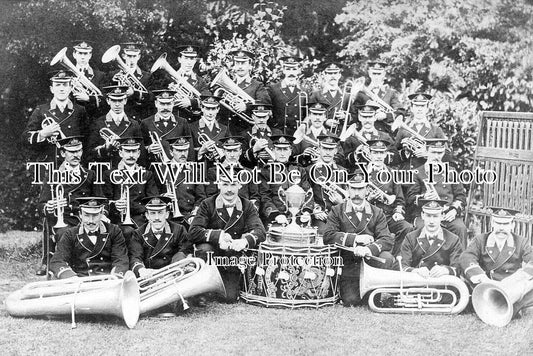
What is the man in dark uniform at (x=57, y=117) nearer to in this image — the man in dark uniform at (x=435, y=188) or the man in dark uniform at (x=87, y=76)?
the man in dark uniform at (x=87, y=76)

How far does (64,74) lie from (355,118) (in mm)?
3362

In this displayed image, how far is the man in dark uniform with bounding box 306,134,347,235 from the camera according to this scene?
298 inches

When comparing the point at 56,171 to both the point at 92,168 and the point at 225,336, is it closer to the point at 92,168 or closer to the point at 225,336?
the point at 92,168

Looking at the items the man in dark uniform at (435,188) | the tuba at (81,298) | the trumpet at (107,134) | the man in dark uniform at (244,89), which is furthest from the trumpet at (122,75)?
the man in dark uniform at (435,188)

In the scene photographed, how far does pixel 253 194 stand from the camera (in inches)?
297

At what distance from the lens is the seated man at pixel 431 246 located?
6.98 m

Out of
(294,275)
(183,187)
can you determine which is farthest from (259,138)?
(294,275)

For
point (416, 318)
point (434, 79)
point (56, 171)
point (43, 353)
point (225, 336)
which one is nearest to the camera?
point (43, 353)

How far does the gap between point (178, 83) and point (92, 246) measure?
2182mm

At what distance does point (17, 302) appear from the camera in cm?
647

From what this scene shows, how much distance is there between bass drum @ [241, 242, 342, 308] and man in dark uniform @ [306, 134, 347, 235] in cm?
81

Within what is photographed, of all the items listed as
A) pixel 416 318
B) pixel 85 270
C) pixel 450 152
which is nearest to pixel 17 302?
pixel 85 270

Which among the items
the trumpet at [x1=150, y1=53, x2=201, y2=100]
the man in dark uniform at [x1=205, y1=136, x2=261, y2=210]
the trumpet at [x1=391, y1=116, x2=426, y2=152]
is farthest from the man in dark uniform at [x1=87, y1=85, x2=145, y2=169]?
the trumpet at [x1=391, y1=116, x2=426, y2=152]

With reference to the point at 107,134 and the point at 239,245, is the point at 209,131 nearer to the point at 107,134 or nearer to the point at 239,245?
the point at 107,134
